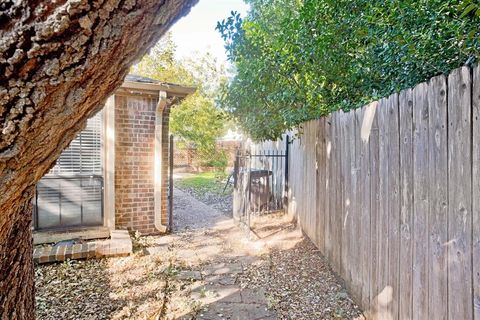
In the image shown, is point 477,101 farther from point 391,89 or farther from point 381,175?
point 391,89

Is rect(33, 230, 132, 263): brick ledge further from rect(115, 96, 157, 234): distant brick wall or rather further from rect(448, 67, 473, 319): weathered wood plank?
rect(448, 67, 473, 319): weathered wood plank

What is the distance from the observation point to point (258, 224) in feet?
20.9

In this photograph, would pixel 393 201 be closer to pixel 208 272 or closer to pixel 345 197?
pixel 345 197

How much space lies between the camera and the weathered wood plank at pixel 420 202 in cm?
199

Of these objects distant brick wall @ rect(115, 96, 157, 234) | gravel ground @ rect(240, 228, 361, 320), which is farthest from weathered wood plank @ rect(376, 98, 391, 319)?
distant brick wall @ rect(115, 96, 157, 234)

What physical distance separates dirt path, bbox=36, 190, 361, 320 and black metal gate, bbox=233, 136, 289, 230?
1271 millimetres

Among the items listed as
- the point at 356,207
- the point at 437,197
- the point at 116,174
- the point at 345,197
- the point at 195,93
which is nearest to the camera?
the point at 437,197

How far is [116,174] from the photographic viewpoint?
5508mm

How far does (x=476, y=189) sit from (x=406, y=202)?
2.28 ft

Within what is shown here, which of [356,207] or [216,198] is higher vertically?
[356,207]

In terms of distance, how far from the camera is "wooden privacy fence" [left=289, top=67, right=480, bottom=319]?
5.33 ft

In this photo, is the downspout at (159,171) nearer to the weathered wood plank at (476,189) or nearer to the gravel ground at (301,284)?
the gravel ground at (301,284)

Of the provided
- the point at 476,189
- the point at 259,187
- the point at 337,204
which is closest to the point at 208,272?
the point at 337,204

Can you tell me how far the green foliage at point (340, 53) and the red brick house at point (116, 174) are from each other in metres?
1.40
